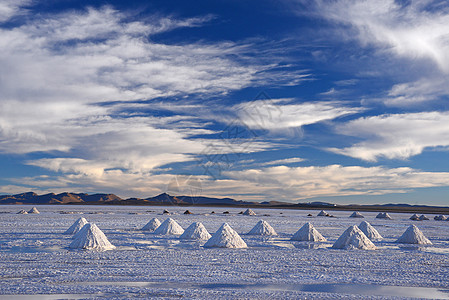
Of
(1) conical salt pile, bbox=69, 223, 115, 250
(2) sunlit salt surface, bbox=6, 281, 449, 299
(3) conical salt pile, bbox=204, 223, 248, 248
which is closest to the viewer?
(2) sunlit salt surface, bbox=6, 281, 449, 299

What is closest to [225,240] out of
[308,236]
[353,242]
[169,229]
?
[353,242]

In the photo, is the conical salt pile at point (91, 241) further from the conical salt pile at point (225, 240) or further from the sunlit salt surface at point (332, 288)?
the sunlit salt surface at point (332, 288)

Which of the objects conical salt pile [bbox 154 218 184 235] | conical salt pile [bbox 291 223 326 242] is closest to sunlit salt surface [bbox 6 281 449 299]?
conical salt pile [bbox 291 223 326 242]

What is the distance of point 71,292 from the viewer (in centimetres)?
904

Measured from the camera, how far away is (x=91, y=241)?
54.0 ft

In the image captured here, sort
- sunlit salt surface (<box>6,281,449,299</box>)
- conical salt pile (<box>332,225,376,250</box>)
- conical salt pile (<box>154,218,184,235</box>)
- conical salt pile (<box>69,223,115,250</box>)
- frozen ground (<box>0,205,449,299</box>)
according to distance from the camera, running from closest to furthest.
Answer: frozen ground (<box>0,205,449,299</box>), sunlit salt surface (<box>6,281,449,299</box>), conical salt pile (<box>69,223,115,250</box>), conical salt pile (<box>332,225,376,250</box>), conical salt pile (<box>154,218,184,235</box>)

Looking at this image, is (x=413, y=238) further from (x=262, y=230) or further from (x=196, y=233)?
(x=196, y=233)

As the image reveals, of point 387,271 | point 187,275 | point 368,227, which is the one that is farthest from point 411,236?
point 187,275

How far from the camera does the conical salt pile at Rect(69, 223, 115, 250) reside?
16375 mm

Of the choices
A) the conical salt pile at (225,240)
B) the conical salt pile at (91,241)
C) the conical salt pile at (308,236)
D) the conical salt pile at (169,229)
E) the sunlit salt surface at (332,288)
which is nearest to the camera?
the sunlit salt surface at (332,288)

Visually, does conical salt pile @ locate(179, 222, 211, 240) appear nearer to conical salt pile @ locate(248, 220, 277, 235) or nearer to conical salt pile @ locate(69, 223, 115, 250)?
conical salt pile @ locate(248, 220, 277, 235)

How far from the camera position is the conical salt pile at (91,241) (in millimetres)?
16375

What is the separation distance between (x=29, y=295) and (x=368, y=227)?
18.4 metres

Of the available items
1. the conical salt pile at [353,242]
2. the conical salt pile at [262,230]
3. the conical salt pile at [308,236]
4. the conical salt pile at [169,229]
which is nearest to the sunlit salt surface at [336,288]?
the conical salt pile at [353,242]
